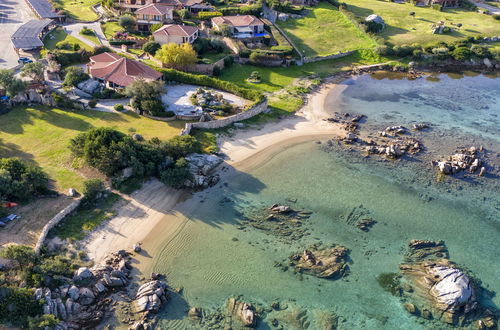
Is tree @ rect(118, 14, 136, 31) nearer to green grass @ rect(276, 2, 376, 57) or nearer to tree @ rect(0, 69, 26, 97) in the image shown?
tree @ rect(0, 69, 26, 97)

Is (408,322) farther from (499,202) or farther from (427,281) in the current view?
(499,202)

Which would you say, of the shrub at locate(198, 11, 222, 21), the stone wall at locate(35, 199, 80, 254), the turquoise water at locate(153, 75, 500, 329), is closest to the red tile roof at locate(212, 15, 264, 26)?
the shrub at locate(198, 11, 222, 21)

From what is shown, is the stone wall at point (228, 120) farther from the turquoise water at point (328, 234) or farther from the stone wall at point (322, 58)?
the stone wall at point (322, 58)

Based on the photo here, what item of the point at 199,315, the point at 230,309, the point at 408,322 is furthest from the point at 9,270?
the point at 408,322

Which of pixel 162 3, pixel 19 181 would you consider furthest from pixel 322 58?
pixel 19 181

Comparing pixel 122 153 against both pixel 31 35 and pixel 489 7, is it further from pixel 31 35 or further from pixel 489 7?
pixel 489 7

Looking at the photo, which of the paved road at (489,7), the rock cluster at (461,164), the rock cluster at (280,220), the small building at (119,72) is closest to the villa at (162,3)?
the small building at (119,72)
